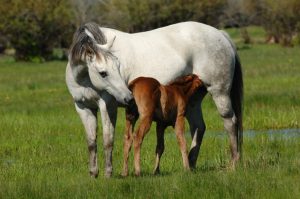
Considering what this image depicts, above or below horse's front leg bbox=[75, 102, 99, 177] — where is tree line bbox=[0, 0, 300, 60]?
below

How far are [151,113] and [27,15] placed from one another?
5033 centimetres

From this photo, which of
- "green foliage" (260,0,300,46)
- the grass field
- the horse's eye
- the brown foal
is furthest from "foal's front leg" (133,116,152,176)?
"green foliage" (260,0,300,46)

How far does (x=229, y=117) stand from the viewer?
11.3 m

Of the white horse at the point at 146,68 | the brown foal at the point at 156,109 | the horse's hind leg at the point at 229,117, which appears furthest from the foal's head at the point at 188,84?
the horse's hind leg at the point at 229,117

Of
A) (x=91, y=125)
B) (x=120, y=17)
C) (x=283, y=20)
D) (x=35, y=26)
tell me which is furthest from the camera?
(x=120, y=17)

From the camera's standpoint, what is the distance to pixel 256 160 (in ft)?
34.9

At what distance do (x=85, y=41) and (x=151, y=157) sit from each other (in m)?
3.12

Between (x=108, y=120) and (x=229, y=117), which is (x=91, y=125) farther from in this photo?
(x=229, y=117)

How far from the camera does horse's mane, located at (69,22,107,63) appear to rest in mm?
9430

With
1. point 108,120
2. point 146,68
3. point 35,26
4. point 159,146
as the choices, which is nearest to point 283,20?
point 35,26

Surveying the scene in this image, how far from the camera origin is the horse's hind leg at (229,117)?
11133mm

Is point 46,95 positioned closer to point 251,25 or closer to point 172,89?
point 172,89

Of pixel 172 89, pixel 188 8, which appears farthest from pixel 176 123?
pixel 188 8

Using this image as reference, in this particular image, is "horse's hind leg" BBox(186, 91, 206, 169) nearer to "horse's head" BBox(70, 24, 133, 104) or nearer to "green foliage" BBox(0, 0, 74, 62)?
"horse's head" BBox(70, 24, 133, 104)
